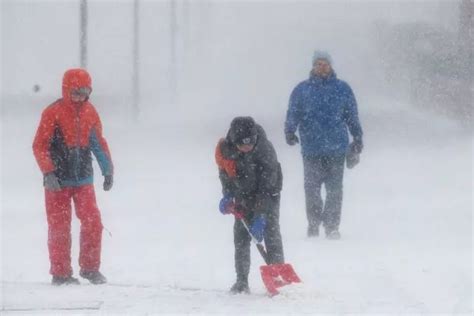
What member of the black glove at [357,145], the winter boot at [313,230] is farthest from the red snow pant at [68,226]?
the black glove at [357,145]

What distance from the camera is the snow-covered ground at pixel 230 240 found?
702 centimetres

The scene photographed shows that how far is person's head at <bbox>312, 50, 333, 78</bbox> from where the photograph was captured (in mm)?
9875

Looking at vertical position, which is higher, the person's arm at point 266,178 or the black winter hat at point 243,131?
the black winter hat at point 243,131

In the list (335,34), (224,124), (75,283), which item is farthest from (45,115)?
(335,34)

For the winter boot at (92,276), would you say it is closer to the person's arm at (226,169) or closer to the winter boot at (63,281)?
the winter boot at (63,281)

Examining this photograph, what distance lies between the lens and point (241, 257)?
24.1ft

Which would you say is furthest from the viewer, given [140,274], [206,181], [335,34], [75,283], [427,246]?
[335,34]

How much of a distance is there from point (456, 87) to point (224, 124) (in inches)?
227

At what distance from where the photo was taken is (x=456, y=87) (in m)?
26.1

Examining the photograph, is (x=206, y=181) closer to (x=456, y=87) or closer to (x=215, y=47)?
(x=456, y=87)

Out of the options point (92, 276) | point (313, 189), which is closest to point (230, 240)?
point (313, 189)

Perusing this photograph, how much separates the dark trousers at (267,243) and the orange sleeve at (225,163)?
34 cm

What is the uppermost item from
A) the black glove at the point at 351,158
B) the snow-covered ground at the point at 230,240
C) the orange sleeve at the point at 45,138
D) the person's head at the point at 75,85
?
the person's head at the point at 75,85

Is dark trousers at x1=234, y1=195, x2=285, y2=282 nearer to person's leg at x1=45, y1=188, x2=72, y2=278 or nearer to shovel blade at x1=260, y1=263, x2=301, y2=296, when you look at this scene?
shovel blade at x1=260, y1=263, x2=301, y2=296
